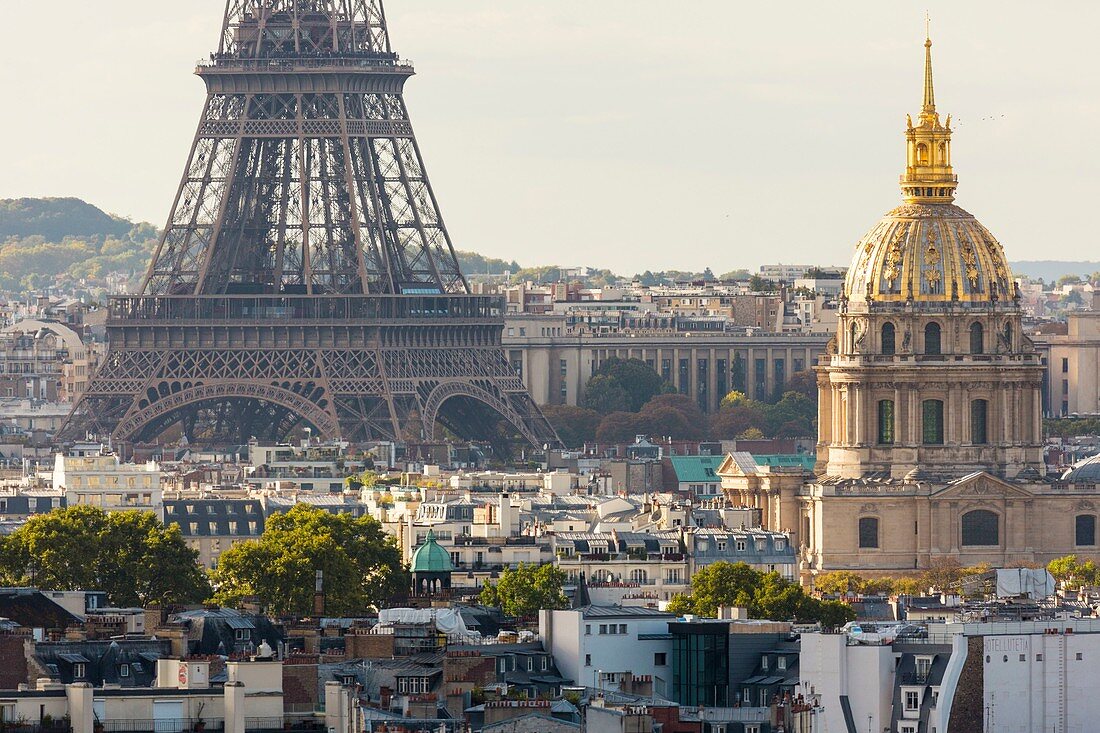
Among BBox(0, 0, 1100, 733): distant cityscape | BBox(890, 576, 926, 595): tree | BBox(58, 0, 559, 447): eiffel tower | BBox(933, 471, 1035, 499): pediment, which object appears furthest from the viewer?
BBox(58, 0, 559, 447): eiffel tower

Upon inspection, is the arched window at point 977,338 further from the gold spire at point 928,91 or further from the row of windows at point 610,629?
the row of windows at point 610,629

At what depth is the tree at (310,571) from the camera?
110m

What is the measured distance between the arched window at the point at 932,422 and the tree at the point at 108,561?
56.2 metres

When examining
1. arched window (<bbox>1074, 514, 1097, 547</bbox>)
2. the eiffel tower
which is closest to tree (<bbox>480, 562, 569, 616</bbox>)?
arched window (<bbox>1074, 514, 1097, 547</bbox>)

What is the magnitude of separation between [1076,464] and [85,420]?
38.5m

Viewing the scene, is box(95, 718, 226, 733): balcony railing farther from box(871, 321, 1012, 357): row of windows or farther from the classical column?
the classical column

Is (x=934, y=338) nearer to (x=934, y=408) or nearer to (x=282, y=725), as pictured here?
(x=934, y=408)

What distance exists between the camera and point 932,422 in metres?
170

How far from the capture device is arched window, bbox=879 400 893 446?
558ft

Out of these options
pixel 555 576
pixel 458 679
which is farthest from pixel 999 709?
pixel 555 576

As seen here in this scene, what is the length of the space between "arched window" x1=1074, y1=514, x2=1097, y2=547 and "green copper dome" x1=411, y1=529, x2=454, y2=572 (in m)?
53.3

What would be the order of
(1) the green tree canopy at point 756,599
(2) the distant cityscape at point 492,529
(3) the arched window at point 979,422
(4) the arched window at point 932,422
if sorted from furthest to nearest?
(3) the arched window at point 979,422 → (4) the arched window at point 932,422 → (1) the green tree canopy at point 756,599 → (2) the distant cityscape at point 492,529

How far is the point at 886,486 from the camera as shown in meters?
167

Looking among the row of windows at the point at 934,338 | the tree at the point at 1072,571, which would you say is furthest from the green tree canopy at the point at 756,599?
the row of windows at the point at 934,338
